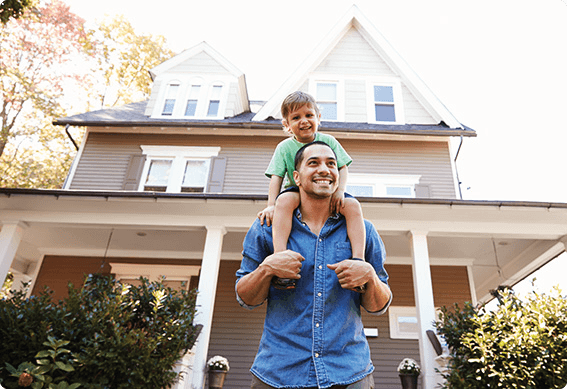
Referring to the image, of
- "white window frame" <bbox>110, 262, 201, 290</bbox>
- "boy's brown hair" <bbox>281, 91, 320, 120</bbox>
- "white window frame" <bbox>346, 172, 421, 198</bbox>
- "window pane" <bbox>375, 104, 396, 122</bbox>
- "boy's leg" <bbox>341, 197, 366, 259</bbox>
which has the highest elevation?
"window pane" <bbox>375, 104, 396, 122</bbox>

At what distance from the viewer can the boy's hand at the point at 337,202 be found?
1.69 meters

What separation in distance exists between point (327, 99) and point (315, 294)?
10.7 m

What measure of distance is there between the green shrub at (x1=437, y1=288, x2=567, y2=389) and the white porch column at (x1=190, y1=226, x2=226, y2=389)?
3.45m

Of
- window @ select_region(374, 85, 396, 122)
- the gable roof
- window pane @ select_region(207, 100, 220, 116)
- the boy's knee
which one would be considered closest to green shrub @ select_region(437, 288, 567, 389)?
the boy's knee

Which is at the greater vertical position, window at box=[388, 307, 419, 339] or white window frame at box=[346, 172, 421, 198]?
white window frame at box=[346, 172, 421, 198]

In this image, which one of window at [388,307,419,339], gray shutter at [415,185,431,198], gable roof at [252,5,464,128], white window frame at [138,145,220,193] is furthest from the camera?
gable roof at [252,5,464,128]

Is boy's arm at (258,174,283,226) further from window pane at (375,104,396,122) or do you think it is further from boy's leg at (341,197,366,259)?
window pane at (375,104,396,122)

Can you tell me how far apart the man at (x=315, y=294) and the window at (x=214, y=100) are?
10564 millimetres

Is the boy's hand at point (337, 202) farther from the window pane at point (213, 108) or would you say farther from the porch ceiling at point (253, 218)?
the window pane at point (213, 108)

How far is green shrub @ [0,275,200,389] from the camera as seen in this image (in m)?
4.79

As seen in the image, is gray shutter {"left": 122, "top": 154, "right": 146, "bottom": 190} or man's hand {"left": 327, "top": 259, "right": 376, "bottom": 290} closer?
man's hand {"left": 327, "top": 259, "right": 376, "bottom": 290}

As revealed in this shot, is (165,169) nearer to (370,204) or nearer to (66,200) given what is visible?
(66,200)

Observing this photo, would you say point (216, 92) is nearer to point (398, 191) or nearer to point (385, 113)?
point (385, 113)

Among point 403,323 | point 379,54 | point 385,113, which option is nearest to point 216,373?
point 403,323
